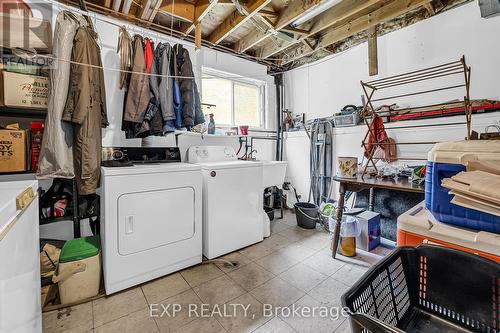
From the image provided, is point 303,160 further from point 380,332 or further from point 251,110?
point 380,332

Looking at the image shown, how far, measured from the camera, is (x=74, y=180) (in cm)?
166

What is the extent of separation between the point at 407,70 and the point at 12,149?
3.72 metres

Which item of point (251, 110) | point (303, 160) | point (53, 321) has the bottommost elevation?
point (53, 321)

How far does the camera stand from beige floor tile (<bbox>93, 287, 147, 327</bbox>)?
1399 mm

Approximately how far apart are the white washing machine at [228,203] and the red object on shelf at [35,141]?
1210 mm

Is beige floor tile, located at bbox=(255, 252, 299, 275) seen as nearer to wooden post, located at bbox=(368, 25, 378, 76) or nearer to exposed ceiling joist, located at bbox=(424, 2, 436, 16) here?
wooden post, located at bbox=(368, 25, 378, 76)

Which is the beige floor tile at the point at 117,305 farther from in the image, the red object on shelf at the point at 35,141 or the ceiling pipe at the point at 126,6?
the ceiling pipe at the point at 126,6

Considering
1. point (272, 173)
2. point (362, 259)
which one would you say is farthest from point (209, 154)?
point (362, 259)

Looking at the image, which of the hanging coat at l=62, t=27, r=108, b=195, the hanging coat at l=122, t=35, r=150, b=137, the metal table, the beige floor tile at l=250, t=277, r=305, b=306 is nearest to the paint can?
the metal table

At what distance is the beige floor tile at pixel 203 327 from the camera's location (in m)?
1.30

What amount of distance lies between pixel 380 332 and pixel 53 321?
74.3 inches

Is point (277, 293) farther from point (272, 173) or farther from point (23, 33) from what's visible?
point (23, 33)

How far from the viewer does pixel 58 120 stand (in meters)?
1.52

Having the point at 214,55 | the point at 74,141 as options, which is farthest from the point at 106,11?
the point at 74,141
